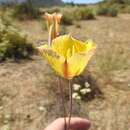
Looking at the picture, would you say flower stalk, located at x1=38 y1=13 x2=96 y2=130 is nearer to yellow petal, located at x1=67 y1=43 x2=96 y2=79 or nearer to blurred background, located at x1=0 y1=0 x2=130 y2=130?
yellow petal, located at x1=67 y1=43 x2=96 y2=79

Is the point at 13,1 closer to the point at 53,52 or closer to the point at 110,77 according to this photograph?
the point at 110,77

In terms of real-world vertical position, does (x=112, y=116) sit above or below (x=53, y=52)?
below

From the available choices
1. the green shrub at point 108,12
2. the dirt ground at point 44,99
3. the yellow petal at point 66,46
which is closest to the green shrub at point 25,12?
the green shrub at point 108,12

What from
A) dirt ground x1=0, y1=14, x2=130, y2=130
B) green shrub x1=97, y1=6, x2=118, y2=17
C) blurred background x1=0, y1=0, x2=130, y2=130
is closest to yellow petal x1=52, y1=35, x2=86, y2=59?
blurred background x1=0, y1=0, x2=130, y2=130

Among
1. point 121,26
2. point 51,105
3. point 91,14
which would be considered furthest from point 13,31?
point 91,14

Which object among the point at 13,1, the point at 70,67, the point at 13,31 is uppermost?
the point at 70,67

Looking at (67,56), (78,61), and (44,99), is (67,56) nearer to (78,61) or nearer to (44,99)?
(78,61)

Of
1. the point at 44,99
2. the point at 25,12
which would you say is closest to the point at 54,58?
the point at 44,99
